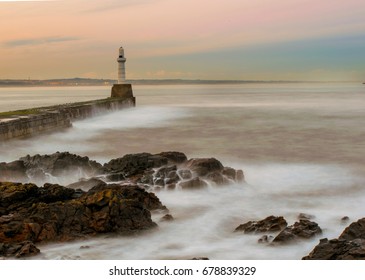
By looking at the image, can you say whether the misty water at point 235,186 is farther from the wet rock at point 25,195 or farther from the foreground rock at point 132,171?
the wet rock at point 25,195

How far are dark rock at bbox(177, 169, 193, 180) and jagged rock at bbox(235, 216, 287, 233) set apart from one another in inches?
77.8

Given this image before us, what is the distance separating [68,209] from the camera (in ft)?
16.5

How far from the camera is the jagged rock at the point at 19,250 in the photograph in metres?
4.16

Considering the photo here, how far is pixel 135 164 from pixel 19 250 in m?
3.47

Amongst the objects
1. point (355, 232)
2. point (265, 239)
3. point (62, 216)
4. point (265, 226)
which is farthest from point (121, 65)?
point (355, 232)

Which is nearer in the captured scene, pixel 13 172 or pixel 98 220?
pixel 98 220

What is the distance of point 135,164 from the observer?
757 centimetres

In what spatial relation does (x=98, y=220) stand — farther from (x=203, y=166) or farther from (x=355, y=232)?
(x=203, y=166)

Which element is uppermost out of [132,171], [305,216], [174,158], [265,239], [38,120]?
[38,120]

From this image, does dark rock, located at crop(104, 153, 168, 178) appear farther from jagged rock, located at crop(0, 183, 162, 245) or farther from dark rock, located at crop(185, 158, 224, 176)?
jagged rock, located at crop(0, 183, 162, 245)

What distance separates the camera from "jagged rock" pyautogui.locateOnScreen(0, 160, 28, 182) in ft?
23.9

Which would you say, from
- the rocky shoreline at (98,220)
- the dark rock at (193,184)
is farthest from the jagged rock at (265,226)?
the dark rock at (193,184)
